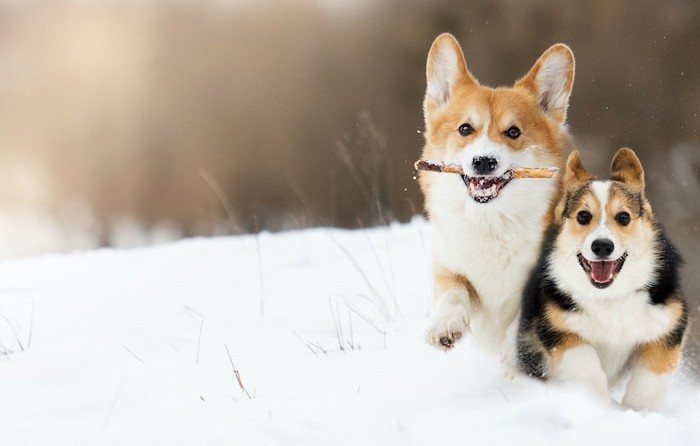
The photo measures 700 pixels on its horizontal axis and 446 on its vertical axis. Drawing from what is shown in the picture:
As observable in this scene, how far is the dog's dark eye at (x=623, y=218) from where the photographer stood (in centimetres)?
262

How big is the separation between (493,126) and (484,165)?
27cm

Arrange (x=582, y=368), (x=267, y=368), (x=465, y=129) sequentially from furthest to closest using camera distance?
(x=267, y=368) → (x=465, y=129) → (x=582, y=368)

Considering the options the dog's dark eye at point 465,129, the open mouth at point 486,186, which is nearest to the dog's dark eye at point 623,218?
the open mouth at point 486,186

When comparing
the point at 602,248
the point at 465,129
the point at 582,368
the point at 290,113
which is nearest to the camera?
the point at 602,248

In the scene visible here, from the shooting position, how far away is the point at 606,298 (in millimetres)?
2619

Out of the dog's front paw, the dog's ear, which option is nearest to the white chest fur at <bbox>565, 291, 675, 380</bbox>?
the dog's front paw

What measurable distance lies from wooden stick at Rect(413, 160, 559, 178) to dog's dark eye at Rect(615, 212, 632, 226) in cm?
29

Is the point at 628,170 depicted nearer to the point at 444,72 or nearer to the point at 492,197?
the point at 492,197

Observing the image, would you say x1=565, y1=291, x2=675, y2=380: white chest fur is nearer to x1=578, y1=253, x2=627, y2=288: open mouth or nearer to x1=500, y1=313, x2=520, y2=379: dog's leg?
x1=578, y1=253, x2=627, y2=288: open mouth

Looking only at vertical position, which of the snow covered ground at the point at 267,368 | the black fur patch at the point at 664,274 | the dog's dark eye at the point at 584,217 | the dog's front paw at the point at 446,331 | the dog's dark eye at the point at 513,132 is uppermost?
the dog's dark eye at the point at 513,132

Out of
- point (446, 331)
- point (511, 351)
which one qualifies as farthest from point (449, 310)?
point (511, 351)

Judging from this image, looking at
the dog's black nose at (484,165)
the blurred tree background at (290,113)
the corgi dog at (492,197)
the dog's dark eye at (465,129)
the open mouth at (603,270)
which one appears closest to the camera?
the open mouth at (603,270)

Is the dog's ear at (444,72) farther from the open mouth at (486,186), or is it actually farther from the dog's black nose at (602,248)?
the dog's black nose at (602,248)

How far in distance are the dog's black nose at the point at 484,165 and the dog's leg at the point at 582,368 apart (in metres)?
0.64
